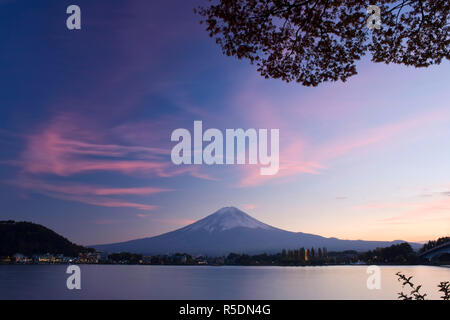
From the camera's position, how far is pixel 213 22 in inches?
192

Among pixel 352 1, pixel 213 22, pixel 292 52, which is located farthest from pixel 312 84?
pixel 213 22

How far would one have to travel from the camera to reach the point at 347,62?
5.55m

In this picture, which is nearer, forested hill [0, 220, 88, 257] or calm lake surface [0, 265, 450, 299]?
calm lake surface [0, 265, 450, 299]

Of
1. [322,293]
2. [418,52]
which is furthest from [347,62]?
[322,293]

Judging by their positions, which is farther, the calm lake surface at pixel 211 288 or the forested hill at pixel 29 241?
the forested hill at pixel 29 241

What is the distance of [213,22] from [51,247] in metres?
93.8
